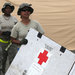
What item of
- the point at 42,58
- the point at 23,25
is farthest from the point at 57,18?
the point at 42,58

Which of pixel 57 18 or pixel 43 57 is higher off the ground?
pixel 43 57

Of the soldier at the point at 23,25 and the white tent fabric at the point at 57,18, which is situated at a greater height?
the soldier at the point at 23,25

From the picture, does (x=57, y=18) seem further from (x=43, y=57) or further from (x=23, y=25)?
(x=43, y=57)

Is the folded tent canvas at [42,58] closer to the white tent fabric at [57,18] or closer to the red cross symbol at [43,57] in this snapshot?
the red cross symbol at [43,57]

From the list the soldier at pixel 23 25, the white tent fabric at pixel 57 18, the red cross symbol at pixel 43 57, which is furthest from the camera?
the white tent fabric at pixel 57 18

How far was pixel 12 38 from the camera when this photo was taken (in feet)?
14.6

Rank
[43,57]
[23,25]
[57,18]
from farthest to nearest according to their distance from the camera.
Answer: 1. [57,18]
2. [23,25]
3. [43,57]

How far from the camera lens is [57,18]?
7246mm

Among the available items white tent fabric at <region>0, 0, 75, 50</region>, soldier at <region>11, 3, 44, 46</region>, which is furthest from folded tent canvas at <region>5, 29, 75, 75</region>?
white tent fabric at <region>0, 0, 75, 50</region>

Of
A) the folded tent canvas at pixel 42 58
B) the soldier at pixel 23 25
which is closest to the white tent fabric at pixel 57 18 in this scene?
the soldier at pixel 23 25

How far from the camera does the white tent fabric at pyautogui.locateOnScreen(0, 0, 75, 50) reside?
23.5 ft

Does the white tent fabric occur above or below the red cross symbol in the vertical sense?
below

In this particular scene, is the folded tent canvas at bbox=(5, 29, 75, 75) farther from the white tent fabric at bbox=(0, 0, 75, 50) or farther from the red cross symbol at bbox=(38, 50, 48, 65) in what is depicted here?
the white tent fabric at bbox=(0, 0, 75, 50)

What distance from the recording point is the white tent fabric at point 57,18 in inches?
282
